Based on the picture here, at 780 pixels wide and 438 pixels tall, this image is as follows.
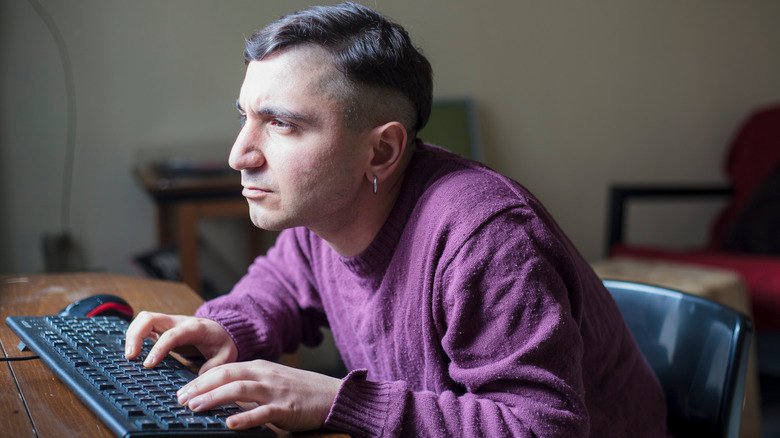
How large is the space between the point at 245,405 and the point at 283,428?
73mm

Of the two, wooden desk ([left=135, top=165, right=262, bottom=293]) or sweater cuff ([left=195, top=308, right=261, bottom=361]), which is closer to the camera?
sweater cuff ([left=195, top=308, right=261, bottom=361])

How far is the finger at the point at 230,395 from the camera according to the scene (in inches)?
30.2

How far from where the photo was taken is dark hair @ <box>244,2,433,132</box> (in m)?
0.96

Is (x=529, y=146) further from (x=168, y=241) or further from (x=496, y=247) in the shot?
(x=496, y=247)

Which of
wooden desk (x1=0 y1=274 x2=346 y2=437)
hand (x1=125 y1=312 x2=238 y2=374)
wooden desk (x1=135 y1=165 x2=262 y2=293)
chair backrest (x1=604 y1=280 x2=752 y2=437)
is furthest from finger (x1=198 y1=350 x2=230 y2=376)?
wooden desk (x1=135 y1=165 x2=262 y2=293)

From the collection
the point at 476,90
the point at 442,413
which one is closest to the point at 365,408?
the point at 442,413

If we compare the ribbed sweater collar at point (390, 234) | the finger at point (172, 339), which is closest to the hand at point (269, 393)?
the finger at point (172, 339)

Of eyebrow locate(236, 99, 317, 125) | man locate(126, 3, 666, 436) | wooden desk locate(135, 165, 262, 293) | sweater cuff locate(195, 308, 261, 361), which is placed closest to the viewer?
man locate(126, 3, 666, 436)

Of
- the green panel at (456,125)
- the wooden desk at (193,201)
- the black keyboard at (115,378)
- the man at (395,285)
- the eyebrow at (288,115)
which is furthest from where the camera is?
the green panel at (456,125)

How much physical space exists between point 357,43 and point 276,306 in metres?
0.38

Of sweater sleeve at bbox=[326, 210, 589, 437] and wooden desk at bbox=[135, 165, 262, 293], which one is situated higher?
sweater sleeve at bbox=[326, 210, 589, 437]

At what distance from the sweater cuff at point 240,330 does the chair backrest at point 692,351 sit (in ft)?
1.65

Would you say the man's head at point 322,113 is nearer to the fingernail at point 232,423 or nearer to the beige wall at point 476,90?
the fingernail at point 232,423

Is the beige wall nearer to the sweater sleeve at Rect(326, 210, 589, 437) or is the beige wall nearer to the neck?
the neck
